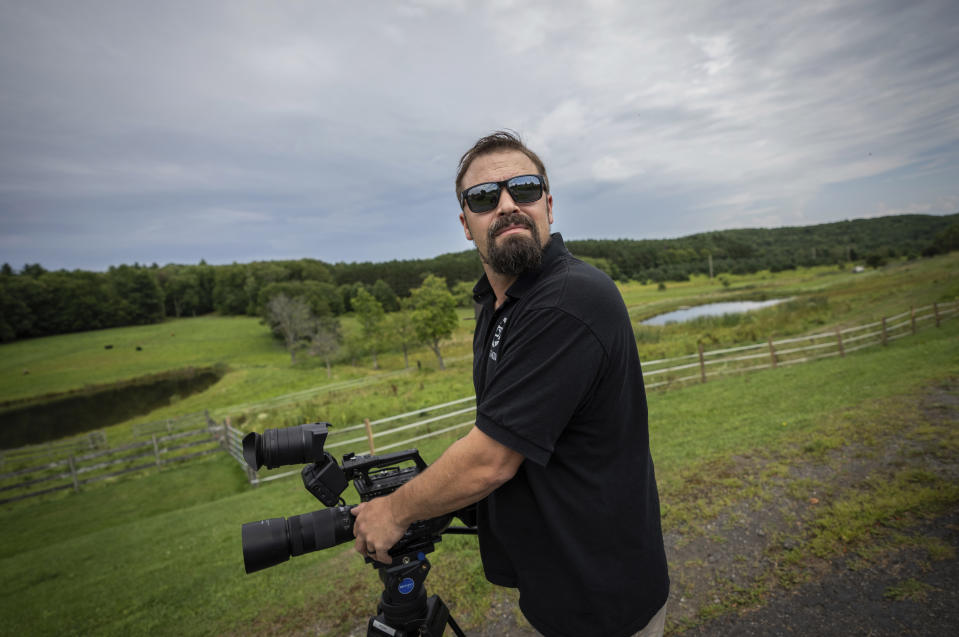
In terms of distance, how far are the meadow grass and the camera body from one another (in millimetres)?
2381

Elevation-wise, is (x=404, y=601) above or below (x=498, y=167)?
below

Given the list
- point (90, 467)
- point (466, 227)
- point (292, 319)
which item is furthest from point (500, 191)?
point (292, 319)

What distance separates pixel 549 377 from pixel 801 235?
105116mm

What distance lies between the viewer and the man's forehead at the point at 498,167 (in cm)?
167

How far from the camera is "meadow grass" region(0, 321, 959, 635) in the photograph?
411 cm

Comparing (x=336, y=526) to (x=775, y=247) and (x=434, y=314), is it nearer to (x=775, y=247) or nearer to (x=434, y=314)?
(x=434, y=314)

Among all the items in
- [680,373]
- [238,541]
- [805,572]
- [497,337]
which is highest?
[497,337]

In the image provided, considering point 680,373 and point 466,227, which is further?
point 680,373

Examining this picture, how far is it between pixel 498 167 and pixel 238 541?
809 centimetres

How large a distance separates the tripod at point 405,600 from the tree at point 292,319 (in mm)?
53178

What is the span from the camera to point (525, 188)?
1.69 meters

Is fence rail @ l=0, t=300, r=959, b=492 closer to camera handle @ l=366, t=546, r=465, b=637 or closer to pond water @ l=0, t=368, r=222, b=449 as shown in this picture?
camera handle @ l=366, t=546, r=465, b=637

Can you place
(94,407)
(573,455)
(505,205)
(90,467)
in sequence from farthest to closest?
1. (94,407)
2. (90,467)
3. (505,205)
4. (573,455)

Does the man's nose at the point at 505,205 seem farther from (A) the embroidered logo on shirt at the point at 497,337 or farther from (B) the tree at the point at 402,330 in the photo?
(B) the tree at the point at 402,330
